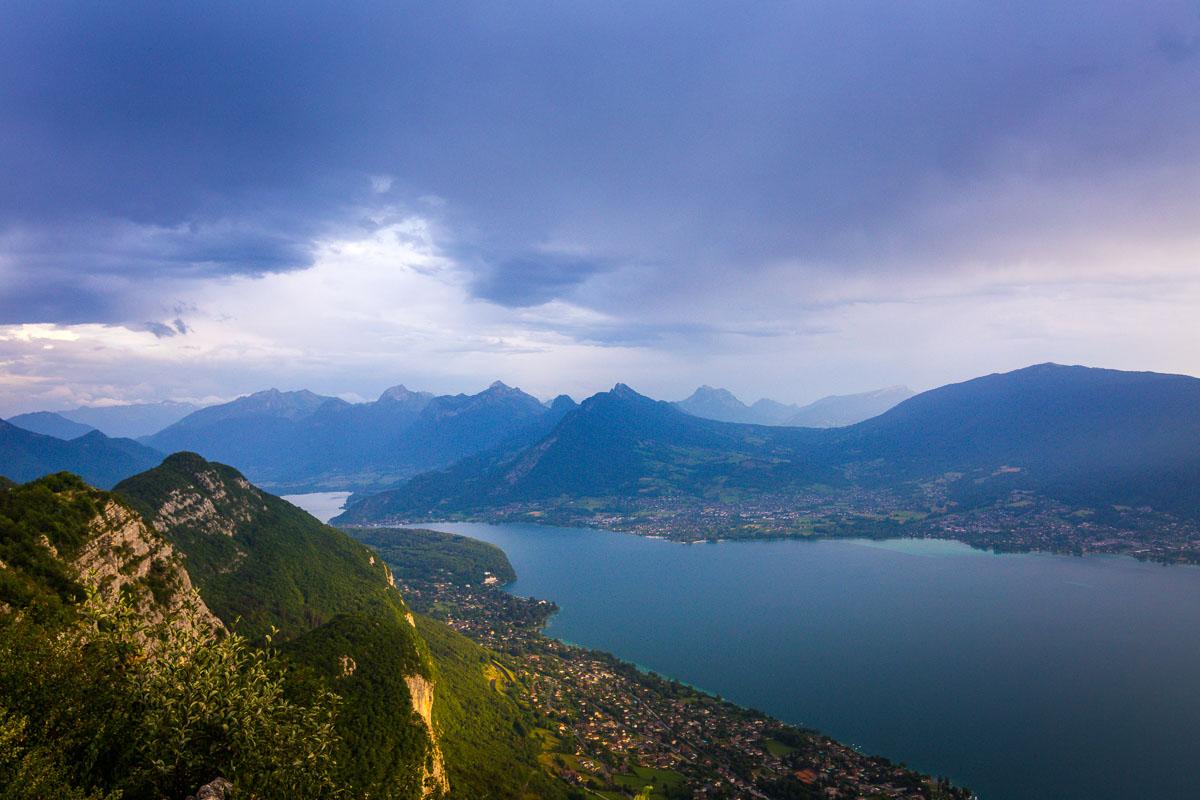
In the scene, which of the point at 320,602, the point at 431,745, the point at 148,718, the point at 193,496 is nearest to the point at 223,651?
the point at 148,718

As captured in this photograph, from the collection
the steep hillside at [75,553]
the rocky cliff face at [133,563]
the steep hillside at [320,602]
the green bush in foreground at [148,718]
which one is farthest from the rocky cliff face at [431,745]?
the green bush in foreground at [148,718]

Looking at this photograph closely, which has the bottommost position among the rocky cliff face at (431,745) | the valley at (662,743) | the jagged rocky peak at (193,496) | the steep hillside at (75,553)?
the valley at (662,743)

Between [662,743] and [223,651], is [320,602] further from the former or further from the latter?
[223,651]

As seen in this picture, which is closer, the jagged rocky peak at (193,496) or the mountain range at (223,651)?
the mountain range at (223,651)

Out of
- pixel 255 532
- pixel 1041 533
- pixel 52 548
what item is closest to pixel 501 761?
pixel 52 548

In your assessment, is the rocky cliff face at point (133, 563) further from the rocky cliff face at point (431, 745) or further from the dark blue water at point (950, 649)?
the dark blue water at point (950, 649)

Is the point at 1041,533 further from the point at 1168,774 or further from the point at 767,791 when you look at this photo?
the point at 767,791
